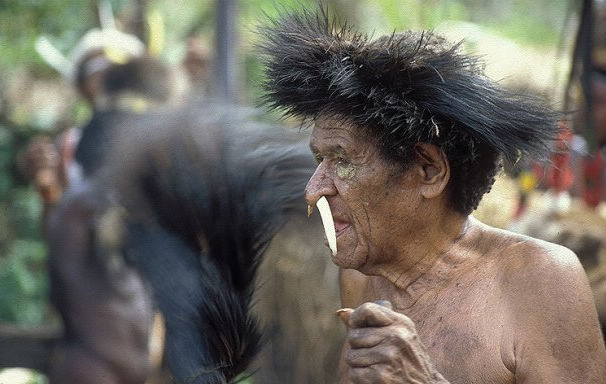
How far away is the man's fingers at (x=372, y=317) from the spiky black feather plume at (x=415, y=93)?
45 cm

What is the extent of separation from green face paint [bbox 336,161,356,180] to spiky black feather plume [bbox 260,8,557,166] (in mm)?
106

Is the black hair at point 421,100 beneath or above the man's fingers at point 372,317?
above

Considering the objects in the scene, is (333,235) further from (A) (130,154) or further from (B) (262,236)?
(A) (130,154)

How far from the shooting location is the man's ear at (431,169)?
237 centimetres

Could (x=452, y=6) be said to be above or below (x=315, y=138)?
below

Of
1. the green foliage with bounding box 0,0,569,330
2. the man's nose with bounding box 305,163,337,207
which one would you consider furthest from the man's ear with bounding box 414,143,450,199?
the green foliage with bounding box 0,0,569,330

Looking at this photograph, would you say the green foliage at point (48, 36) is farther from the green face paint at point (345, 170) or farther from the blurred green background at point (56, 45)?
the green face paint at point (345, 170)

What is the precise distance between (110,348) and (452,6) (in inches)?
223

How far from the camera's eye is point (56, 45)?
1061cm

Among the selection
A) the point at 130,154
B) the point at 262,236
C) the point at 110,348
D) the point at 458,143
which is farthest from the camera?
the point at 110,348

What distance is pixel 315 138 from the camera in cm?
245

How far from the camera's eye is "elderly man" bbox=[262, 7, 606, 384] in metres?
2.21

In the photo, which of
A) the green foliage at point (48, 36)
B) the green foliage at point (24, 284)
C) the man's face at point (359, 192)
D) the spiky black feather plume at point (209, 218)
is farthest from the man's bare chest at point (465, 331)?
the green foliage at point (24, 284)

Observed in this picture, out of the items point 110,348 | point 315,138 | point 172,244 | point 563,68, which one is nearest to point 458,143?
point 315,138
